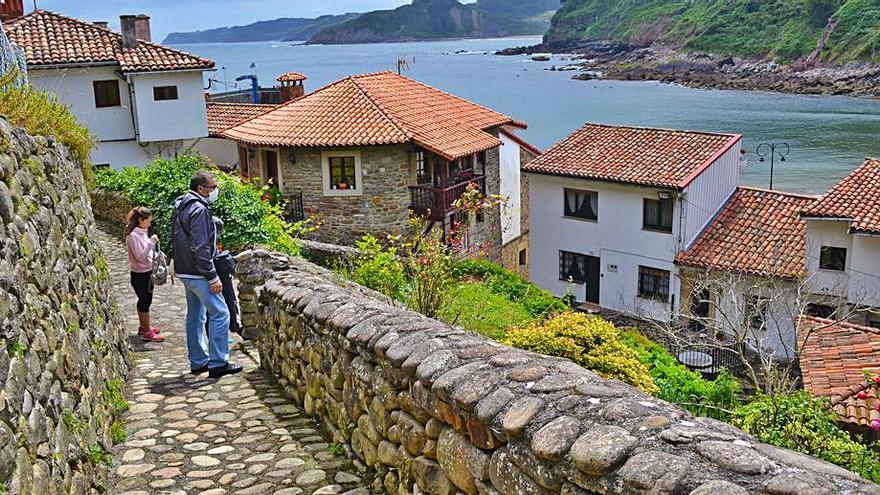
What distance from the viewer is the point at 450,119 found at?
107 ft

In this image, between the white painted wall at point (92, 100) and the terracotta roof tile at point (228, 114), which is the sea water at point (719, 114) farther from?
the white painted wall at point (92, 100)

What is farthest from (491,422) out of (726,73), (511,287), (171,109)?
(726,73)

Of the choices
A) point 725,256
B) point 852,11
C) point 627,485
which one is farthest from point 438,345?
point 852,11

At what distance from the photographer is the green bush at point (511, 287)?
22.6 metres

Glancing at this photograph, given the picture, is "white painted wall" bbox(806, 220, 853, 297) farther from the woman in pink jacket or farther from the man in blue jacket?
the man in blue jacket

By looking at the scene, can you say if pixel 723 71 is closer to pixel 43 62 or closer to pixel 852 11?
pixel 852 11

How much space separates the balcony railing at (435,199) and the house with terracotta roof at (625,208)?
5.66 meters

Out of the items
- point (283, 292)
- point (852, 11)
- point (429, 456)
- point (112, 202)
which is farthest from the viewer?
point (852, 11)

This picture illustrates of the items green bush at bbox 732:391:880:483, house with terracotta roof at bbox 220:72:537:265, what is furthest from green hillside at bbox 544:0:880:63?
green bush at bbox 732:391:880:483

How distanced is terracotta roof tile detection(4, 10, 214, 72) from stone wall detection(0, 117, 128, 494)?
25432mm

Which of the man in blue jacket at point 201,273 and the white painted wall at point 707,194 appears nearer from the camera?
the man in blue jacket at point 201,273

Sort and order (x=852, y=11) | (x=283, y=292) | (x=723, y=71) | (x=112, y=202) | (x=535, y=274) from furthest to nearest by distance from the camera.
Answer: (x=723, y=71) < (x=852, y=11) < (x=535, y=274) < (x=112, y=202) < (x=283, y=292)

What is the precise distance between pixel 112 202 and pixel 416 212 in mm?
12363

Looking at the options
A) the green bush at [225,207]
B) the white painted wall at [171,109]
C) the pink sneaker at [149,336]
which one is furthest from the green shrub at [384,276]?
the white painted wall at [171,109]
